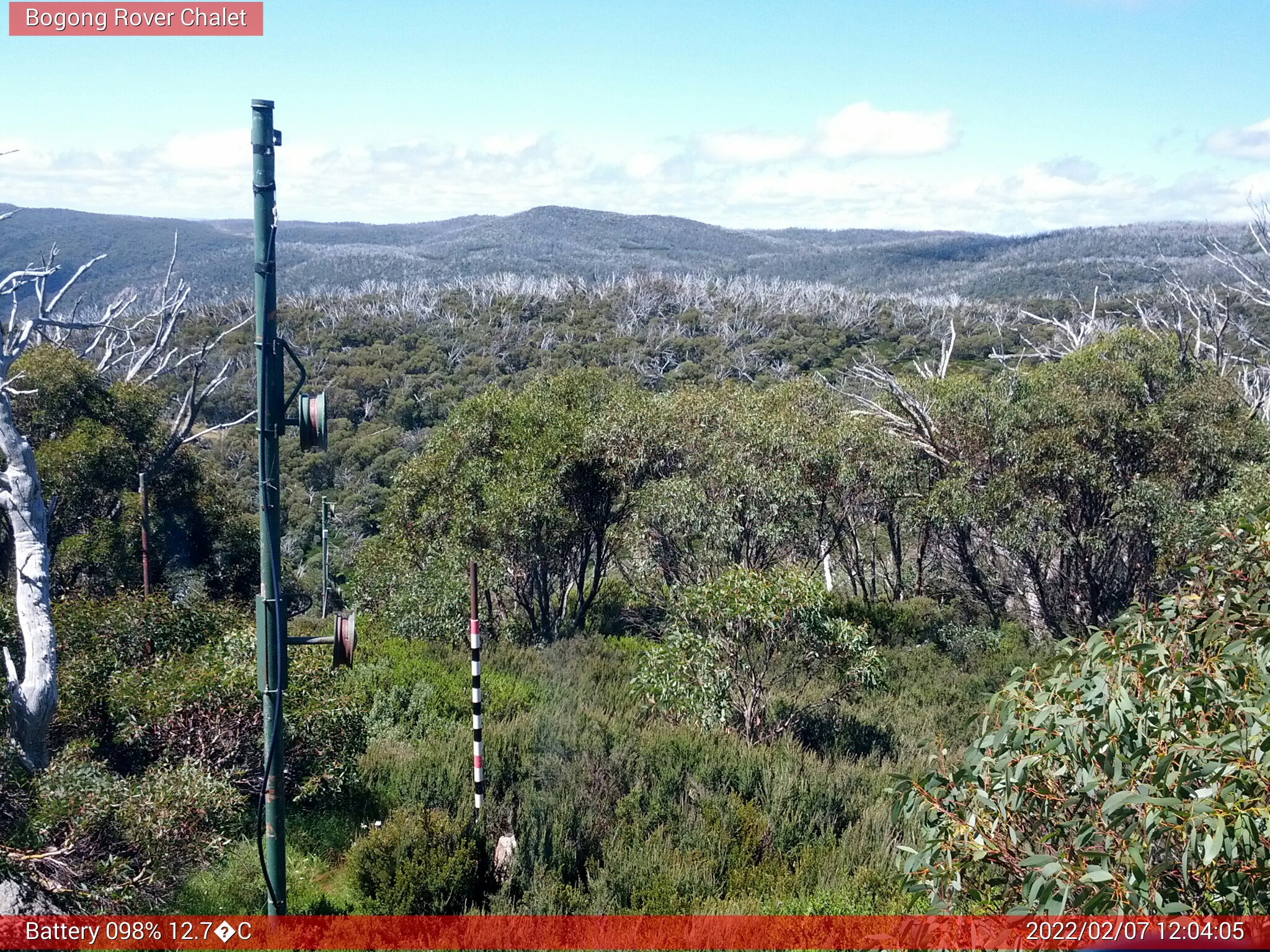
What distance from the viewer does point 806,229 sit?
155 metres

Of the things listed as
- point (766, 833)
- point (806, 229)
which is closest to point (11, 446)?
point (766, 833)

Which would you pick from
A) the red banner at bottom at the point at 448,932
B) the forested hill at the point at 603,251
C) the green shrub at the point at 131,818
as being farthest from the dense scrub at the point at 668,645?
the forested hill at the point at 603,251

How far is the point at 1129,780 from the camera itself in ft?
9.84

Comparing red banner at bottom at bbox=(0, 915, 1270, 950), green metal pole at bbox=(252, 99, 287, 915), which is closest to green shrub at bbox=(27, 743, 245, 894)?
red banner at bottom at bbox=(0, 915, 1270, 950)

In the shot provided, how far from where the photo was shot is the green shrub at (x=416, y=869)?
5609mm

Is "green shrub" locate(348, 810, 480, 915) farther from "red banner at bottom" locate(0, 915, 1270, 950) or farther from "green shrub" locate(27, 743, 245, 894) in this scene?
"green shrub" locate(27, 743, 245, 894)

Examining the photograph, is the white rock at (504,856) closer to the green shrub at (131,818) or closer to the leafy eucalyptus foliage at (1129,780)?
the green shrub at (131,818)

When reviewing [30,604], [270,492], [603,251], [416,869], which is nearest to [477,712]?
[416,869]

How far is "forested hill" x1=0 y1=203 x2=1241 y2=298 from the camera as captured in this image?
7800 cm

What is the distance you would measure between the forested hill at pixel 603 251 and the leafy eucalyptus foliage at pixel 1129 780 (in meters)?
59.8
